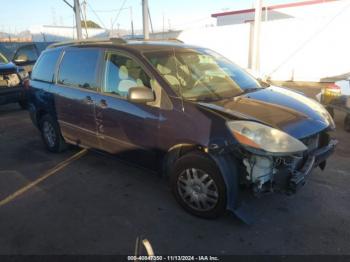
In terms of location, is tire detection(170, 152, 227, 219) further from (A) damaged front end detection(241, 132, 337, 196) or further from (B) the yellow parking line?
(B) the yellow parking line

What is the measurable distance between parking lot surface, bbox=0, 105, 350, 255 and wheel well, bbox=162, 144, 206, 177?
1.46 ft

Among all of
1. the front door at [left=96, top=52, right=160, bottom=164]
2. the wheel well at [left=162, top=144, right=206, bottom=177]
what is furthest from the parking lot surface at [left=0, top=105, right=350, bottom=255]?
the front door at [left=96, top=52, right=160, bottom=164]

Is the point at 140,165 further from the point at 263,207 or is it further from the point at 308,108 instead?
the point at 308,108

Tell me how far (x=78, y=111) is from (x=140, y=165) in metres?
1.32

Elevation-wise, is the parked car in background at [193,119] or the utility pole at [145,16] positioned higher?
the utility pole at [145,16]

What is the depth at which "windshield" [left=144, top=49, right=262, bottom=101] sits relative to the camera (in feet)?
12.0

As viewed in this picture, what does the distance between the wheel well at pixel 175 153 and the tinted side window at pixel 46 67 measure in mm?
2691

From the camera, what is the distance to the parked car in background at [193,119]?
3094mm

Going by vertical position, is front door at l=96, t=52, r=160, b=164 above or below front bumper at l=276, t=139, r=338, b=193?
above

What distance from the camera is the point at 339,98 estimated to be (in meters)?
6.36

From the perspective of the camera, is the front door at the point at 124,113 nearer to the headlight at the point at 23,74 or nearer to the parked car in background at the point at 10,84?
the parked car in background at the point at 10,84

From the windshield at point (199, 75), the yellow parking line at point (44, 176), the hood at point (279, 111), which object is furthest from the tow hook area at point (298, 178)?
the yellow parking line at point (44, 176)

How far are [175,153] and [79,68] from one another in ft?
6.79

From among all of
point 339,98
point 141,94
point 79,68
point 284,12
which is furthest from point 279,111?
point 284,12
